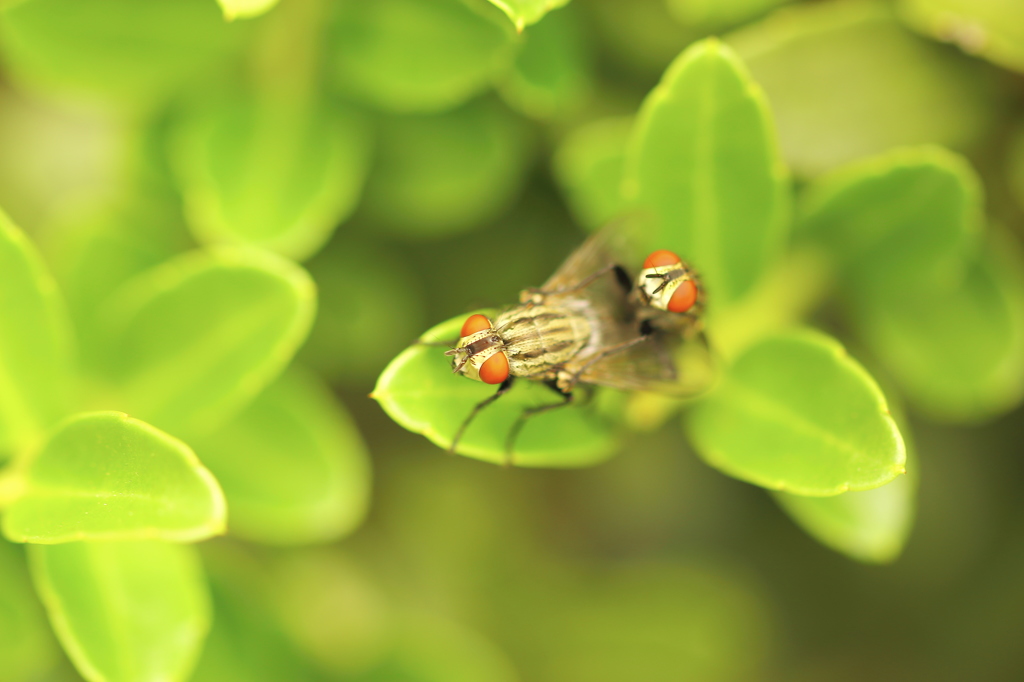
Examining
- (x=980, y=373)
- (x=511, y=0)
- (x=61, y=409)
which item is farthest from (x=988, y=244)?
(x=61, y=409)

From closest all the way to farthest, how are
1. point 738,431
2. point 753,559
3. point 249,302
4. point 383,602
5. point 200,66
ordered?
point 738,431 < point 249,302 < point 200,66 < point 383,602 < point 753,559

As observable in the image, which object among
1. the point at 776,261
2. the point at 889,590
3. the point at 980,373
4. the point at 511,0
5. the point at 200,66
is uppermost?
the point at 511,0

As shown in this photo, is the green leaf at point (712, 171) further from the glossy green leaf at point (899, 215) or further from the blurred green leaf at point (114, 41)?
the blurred green leaf at point (114, 41)

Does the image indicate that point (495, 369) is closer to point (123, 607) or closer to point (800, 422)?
point (800, 422)

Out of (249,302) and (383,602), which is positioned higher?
(249,302)

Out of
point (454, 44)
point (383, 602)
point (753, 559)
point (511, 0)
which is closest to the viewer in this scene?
point (511, 0)

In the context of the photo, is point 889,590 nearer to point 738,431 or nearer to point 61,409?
point 738,431

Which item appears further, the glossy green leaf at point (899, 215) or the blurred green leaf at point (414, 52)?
the blurred green leaf at point (414, 52)

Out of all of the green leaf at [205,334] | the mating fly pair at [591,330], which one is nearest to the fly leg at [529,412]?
the mating fly pair at [591,330]
